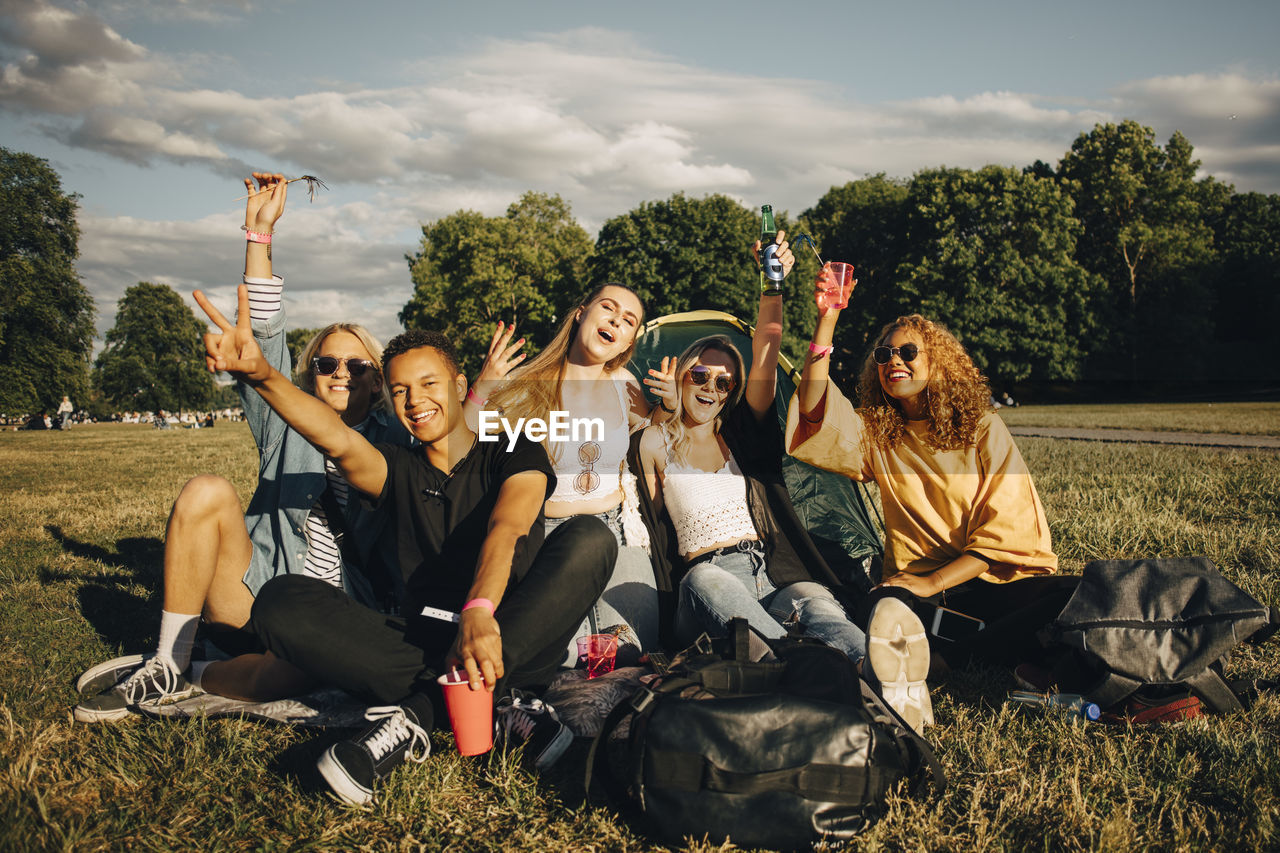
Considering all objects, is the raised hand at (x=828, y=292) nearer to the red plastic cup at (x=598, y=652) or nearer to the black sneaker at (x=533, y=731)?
the red plastic cup at (x=598, y=652)

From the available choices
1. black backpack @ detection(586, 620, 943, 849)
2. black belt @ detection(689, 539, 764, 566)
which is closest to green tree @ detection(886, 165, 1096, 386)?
black belt @ detection(689, 539, 764, 566)

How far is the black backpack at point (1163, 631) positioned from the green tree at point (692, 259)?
27.1m

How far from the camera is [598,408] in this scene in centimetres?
416

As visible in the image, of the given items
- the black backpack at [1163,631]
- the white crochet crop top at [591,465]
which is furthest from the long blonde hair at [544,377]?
the black backpack at [1163,631]

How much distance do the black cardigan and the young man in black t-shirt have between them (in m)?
0.88

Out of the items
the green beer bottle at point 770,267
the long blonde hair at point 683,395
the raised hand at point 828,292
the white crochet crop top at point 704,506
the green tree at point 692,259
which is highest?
the green tree at point 692,259

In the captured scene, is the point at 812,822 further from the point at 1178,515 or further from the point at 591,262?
the point at 591,262

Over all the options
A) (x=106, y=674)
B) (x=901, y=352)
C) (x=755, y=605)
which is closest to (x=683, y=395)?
(x=901, y=352)

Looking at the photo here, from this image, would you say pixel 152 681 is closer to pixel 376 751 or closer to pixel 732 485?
pixel 376 751

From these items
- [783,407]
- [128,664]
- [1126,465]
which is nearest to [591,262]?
[1126,465]

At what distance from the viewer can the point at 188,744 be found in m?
2.69

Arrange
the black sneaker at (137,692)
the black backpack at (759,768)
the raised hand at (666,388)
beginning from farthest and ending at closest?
1. the raised hand at (666,388)
2. the black sneaker at (137,692)
3. the black backpack at (759,768)

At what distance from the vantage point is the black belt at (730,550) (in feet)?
12.2

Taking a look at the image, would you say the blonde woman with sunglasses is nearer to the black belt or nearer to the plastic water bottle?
the black belt
